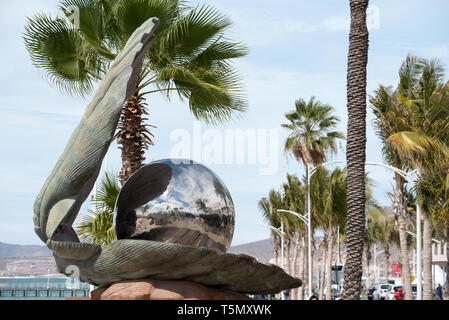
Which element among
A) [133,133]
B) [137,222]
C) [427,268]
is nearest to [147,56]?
[133,133]

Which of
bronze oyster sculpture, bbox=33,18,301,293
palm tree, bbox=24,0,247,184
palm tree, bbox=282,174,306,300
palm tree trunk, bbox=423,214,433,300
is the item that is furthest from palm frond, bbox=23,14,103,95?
palm tree, bbox=282,174,306,300

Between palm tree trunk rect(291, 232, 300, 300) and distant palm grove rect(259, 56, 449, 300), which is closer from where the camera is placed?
distant palm grove rect(259, 56, 449, 300)

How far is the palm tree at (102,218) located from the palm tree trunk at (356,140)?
5445 millimetres

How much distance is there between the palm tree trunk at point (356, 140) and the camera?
15.3 m

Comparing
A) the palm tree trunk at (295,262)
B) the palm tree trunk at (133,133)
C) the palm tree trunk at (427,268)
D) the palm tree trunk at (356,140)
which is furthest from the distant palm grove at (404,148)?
the palm tree trunk at (295,262)

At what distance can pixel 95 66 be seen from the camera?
16.2 m

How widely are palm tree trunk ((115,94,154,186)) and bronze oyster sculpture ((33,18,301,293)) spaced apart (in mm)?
7371

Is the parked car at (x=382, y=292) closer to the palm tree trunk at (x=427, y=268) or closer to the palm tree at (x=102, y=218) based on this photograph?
the palm tree trunk at (x=427, y=268)

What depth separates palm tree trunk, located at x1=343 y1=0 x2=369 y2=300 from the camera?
15.3 meters

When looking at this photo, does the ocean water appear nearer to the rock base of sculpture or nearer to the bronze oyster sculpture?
the bronze oyster sculpture

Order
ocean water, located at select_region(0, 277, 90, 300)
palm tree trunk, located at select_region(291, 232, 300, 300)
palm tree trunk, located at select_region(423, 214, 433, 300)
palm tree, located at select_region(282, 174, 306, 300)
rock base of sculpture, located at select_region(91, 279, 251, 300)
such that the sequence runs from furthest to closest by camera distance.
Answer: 1. palm tree trunk, located at select_region(291, 232, 300, 300)
2. palm tree, located at select_region(282, 174, 306, 300)
3. ocean water, located at select_region(0, 277, 90, 300)
4. palm tree trunk, located at select_region(423, 214, 433, 300)
5. rock base of sculpture, located at select_region(91, 279, 251, 300)

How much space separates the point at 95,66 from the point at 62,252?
30.0 ft
